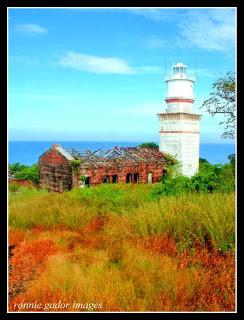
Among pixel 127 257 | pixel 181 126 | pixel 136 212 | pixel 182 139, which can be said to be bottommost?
pixel 127 257

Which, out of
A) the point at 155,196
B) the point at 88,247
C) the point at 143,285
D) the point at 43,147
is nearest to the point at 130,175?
the point at 43,147

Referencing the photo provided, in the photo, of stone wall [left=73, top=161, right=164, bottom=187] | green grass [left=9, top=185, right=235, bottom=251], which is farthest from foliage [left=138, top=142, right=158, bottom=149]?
green grass [left=9, top=185, right=235, bottom=251]

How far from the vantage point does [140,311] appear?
4.69 metres

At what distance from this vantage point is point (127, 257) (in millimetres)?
5262

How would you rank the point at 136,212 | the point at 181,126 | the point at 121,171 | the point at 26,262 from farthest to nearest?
the point at 181,126
the point at 121,171
the point at 136,212
the point at 26,262

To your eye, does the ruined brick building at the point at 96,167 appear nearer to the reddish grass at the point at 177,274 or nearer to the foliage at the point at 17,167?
the foliage at the point at 17,167

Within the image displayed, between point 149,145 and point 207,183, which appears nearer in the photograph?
point 207,183

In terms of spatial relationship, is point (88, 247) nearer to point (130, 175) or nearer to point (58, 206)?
point (58, 206)

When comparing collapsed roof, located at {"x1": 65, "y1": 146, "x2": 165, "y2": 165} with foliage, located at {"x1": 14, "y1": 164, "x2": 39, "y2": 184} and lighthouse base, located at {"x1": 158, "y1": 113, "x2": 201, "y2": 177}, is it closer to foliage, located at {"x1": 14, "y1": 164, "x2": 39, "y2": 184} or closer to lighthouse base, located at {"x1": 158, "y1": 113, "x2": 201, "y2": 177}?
lighthouse base, located at {"x1": 158, "y1": 113, "x2": 201, "y2": 177}

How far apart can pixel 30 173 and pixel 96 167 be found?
178 centimetres

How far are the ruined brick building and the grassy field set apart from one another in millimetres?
2883

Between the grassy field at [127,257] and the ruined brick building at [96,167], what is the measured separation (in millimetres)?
2883

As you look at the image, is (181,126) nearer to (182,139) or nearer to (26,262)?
(182,139)

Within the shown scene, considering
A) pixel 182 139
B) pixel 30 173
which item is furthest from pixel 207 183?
pixel 30 173
